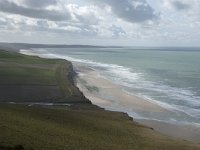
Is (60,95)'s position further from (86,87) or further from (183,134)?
(183,134)

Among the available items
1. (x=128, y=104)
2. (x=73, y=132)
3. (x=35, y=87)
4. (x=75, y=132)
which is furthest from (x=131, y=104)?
(x=73, y=132)

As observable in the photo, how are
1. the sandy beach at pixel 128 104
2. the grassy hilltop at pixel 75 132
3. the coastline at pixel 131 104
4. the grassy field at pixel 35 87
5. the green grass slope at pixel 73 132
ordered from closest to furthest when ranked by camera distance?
the grassy hilltop at pixel 75 132 < the green grass slope at pixel 73 132 < the coastline at pixel 131 104 < the sandy beach at pixel 128 104 < the grassy field at pixel 35 87

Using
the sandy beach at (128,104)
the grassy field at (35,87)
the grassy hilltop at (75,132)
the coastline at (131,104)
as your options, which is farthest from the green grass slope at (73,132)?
the grassy field at (35,87)

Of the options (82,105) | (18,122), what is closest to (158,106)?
(82,105)

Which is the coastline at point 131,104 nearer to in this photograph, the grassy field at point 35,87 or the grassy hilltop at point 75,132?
the grassy field at point 35,87

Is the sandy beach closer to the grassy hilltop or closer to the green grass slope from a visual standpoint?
the grassy hilltop

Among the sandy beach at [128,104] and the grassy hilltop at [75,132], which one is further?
the sandy beach at [128,104]
